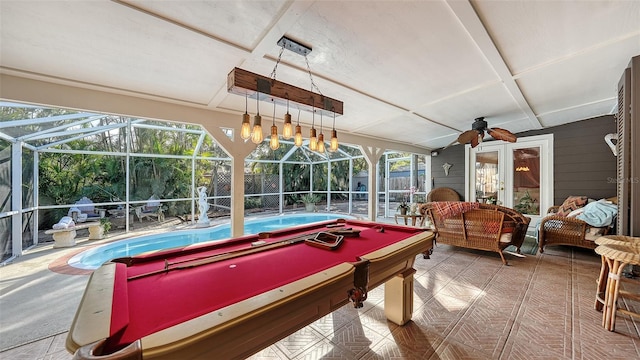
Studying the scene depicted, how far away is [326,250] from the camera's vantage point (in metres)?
1.87

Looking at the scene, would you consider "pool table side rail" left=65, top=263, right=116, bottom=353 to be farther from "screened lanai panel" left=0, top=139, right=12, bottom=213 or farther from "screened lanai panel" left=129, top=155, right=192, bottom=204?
"screened lanai panel" left=129, top=155, right=192, bottom=204

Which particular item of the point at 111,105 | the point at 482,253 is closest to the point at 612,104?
the point at 482,253

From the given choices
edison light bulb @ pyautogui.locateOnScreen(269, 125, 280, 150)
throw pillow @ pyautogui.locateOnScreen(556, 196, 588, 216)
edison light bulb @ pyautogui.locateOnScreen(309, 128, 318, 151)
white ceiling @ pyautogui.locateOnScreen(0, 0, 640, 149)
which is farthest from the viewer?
throw pillow @ pyautogui.locateOnScreen(556, 196, 588, 216)

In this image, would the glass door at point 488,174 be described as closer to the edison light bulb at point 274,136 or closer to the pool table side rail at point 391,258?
the pool table side rail at point 391,258

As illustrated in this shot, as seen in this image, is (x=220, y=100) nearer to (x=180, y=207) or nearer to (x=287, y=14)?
(x=287, y=14)

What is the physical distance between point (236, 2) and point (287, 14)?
363mm

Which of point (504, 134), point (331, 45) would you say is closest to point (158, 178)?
point (331, 45)

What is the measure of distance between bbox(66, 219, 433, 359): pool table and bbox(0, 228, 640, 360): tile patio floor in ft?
2.13

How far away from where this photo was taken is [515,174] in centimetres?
641

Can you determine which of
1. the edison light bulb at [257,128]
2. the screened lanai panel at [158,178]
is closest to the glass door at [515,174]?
the edison light bulb at [257,128]

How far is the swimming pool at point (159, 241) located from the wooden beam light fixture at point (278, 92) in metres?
3.97

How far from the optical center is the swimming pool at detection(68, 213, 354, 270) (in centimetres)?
453

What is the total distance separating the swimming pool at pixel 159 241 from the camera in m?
4.53

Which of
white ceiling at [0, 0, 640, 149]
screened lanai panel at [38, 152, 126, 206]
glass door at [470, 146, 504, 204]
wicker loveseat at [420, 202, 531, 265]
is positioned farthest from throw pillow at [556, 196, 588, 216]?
screened lanai panel at [38, 152, 126, 206]
